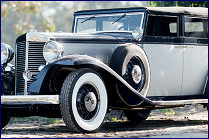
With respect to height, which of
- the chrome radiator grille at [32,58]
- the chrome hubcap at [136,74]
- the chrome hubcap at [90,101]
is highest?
the chrome radiator grille at [32,58]

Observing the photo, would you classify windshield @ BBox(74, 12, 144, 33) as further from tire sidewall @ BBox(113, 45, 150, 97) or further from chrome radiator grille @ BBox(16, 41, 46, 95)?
chrome radiator grille @ BBox(16, 41, 46, 95)

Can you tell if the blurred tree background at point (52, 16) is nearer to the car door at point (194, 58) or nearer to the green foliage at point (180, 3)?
the green foliage at point (180, 3)

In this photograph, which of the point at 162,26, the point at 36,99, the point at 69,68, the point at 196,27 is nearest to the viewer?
the point at 36,99

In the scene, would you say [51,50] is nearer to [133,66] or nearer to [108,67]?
[108,67]

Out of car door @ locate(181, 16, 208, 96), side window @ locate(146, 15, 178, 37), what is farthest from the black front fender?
car door @ locate(181, 16, 208, 96)

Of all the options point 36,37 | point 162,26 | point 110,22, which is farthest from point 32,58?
point 162,26

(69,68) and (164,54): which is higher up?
(164,54)

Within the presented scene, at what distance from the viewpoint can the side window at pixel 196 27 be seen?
8.74 metres

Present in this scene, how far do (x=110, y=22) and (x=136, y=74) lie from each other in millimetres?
1353

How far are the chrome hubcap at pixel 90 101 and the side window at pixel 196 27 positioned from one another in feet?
8.23

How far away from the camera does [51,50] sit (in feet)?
23.1

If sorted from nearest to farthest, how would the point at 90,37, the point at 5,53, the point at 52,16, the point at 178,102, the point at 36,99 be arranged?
the point at 36,99
the point at 90,37
the point at 5,53
the point at 178,102
the point at 52,16

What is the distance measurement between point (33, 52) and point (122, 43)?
4.58ft

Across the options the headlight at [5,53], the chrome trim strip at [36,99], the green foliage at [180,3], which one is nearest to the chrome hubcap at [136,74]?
the chrome trim strip at [36,99]
